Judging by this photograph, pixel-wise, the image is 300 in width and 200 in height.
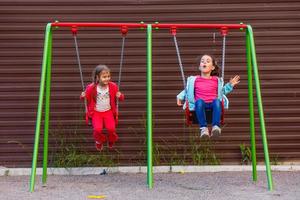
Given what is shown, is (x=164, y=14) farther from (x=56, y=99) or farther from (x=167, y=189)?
(x=167, y=189)

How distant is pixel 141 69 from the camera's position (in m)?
9.73

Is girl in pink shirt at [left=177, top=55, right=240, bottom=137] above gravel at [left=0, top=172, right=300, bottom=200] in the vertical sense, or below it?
above

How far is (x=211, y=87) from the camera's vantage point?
8.21m

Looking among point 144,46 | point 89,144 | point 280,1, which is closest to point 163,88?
point 144,46

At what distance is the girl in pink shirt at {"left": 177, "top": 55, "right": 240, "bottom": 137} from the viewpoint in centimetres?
805

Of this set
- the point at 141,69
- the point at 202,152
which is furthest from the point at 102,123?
the point at 202,152

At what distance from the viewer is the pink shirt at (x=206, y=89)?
26.8 ft

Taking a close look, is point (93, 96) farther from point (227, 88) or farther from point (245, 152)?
point (245, 152)

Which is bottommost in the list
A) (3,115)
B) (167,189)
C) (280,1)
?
(167,189)

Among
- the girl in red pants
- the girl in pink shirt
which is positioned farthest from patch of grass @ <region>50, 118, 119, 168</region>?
the girl in pink shirt

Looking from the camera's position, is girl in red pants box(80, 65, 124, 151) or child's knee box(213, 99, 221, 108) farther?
girl in red pants box(80, 65, 124, 151)

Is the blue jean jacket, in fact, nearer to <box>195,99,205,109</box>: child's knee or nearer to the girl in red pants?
<box>195,99,205,109</box>: child's knee

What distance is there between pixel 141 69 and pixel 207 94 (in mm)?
1777

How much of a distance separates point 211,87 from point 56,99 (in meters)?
2.53
